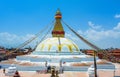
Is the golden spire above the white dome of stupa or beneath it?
above

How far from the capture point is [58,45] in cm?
3662

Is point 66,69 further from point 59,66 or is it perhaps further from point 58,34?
point 58,34

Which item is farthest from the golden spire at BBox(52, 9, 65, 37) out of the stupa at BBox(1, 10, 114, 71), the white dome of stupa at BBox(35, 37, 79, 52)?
the white dome of stupa at BBox(35, 37, 79, 52)

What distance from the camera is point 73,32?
1334 inches

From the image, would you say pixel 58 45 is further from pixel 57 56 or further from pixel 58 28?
pixel 58 28

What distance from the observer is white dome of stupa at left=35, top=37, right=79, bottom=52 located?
36.3 m

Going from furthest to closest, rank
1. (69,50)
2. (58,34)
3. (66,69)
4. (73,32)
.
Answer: (58,34) → (69,50) → (73,32) → (66,69)

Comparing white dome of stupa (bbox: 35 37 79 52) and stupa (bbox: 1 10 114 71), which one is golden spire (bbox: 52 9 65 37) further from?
white dome of stupa (bbox: 35 37 79 52)

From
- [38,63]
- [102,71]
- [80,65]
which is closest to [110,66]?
[102,71]

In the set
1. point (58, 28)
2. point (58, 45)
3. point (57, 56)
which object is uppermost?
point (58, 28)

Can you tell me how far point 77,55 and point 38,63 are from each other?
553cm

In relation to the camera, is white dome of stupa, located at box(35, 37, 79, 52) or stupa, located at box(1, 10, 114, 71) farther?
white dome of stupa, located at box(35, 37, 79, 52)

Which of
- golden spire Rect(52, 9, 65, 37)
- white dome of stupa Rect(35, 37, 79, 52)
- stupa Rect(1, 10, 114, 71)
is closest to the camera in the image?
stupa Rect(1, 10, 114, 71)

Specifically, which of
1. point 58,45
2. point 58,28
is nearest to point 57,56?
point 58,45
